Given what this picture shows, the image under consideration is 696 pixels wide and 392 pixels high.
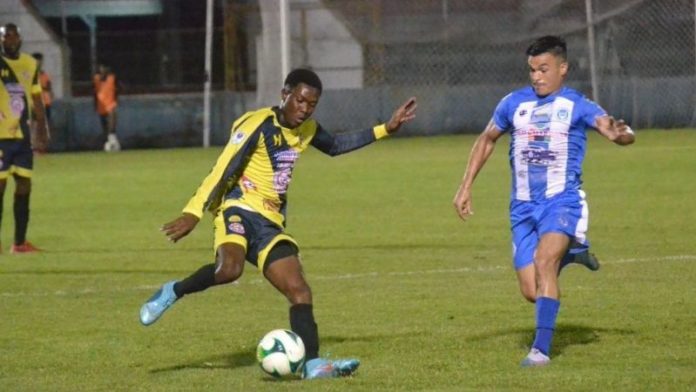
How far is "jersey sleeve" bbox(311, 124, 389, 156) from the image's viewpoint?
29.6 ft

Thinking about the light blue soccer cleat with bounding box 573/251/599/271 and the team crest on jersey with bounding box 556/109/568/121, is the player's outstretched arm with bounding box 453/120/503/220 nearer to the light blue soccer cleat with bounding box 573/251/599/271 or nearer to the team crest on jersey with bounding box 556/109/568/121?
the team crest on jersey with bounding box 556/109/568/121

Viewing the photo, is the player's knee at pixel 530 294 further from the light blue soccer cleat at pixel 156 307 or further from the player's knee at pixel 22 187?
the player's knee at pixel 22 187

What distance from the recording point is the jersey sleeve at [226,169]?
8.32 m

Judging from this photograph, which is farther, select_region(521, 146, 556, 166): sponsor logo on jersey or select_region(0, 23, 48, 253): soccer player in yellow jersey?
select_region(0, 23, 48, 253): soccer player in yellow jersey

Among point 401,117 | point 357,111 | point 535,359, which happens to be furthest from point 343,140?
point 357,111

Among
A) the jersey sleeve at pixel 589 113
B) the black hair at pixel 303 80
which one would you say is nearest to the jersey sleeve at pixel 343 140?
the black hair at pixel 303 80

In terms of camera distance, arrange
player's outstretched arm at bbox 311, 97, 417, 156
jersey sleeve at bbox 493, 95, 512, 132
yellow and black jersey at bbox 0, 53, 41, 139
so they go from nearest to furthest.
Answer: player's outstretched arm at bbox 311, 97, 417, 156
jersey sleeve at bbox 493, 95, 512, 132
yellow and black jersey at bbox 0, 53, 41, 139

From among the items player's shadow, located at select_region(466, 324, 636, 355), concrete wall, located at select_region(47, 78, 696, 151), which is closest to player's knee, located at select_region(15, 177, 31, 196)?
player's shadow, located at select_region(466, 324, 636, 355)

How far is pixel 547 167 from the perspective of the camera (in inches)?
349

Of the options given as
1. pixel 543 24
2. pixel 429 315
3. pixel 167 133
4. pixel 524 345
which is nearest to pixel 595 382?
pixel 524 345

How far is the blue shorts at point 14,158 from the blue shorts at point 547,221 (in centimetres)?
785

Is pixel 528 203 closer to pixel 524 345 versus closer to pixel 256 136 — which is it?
pixel 524 345

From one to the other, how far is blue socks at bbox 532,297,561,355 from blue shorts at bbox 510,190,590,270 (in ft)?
1.36

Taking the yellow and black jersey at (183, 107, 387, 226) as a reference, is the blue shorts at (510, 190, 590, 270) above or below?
below
